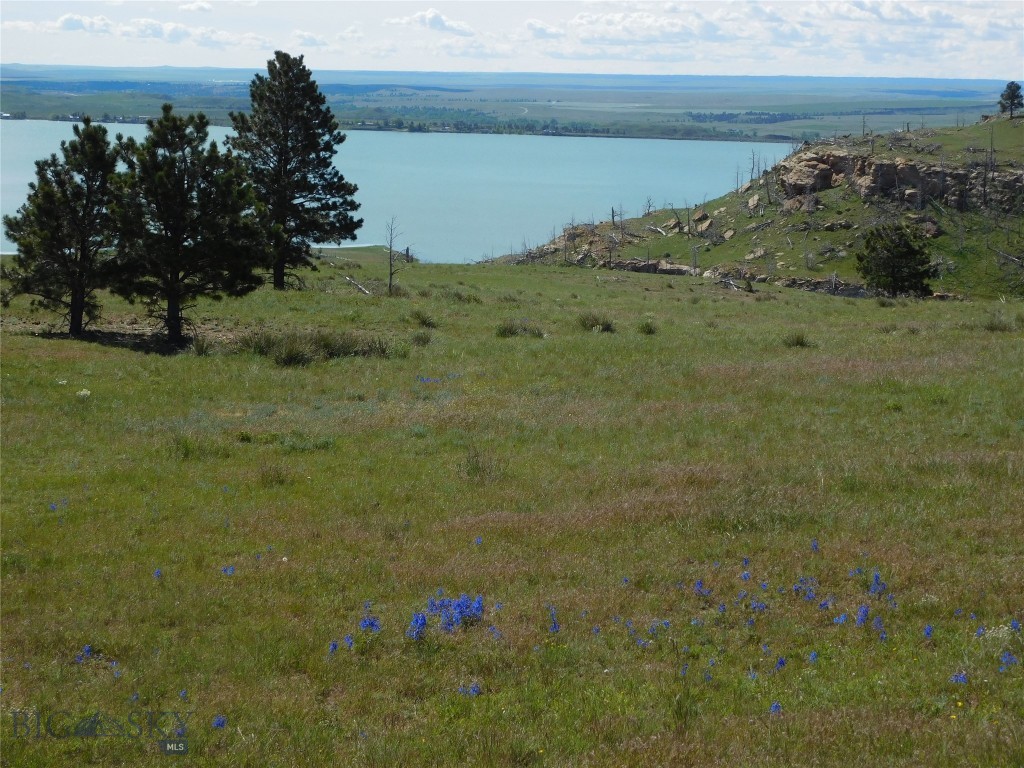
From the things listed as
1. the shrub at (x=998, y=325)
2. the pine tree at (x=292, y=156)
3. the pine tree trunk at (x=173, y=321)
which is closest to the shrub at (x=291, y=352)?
the pine tree trunk at (x=173, y=321)

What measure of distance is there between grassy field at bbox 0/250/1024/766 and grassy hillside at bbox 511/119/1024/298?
2775 inches

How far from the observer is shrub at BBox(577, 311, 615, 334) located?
30.8 meters

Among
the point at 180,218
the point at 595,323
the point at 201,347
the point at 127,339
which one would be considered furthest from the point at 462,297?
the point at 201,347

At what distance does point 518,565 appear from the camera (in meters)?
9.88

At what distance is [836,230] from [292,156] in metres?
71.0

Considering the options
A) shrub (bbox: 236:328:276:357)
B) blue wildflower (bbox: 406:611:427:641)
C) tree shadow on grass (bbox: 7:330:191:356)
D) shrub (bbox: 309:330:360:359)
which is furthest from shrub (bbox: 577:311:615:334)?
blue wildflower (bbox: 406:611:427:641)

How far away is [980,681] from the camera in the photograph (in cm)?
659

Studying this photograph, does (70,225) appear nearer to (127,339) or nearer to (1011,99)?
(127,339)

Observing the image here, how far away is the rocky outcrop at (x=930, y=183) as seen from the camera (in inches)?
3713

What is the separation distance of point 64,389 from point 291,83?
23514mm

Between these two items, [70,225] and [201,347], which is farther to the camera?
[70,225]

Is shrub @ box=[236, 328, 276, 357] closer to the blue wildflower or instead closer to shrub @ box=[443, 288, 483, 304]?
shrub @ box=[443, 288, 483, 304]

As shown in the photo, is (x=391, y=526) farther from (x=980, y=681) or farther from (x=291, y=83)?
(x=291, y=83)

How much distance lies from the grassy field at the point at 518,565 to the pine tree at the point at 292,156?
740 inches
